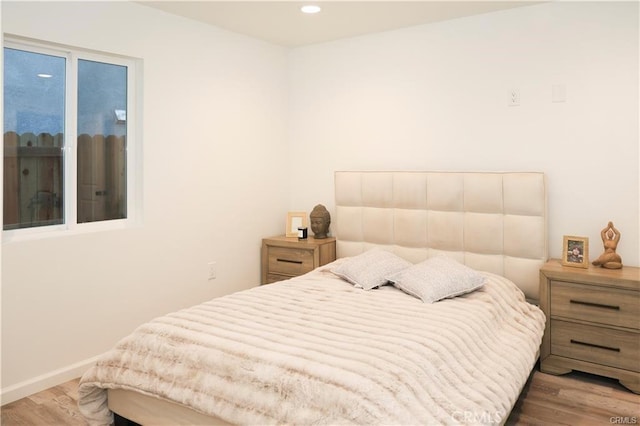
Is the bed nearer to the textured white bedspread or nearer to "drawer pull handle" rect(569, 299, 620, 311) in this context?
the textured white bedspread

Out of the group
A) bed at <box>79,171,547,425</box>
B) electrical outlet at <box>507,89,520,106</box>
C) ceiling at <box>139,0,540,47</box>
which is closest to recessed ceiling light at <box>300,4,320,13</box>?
ceiling at <box>139,0,540,47</box>

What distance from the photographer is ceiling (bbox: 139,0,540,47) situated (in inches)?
135

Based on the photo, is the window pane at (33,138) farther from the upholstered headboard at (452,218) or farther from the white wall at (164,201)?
the upholstered headboard at (452,218)

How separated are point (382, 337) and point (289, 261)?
6.68 ft

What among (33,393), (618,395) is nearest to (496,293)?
(618,395)

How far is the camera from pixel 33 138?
3.03 m

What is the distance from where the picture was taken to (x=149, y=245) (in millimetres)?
3559

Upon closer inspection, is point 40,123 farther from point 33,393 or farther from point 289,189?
point 289,189

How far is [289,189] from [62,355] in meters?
2.37

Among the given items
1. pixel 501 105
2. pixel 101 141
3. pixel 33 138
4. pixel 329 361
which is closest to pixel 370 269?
pixel 329 361

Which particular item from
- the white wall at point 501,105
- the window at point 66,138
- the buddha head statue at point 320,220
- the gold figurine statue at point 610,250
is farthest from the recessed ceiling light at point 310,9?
the gold figurine statue at point 610,250

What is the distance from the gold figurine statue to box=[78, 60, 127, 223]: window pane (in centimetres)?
315

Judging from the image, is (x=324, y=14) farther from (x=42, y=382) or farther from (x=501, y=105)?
(x=42, y=382)

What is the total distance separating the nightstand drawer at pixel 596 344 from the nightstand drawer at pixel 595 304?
0.06 meters
